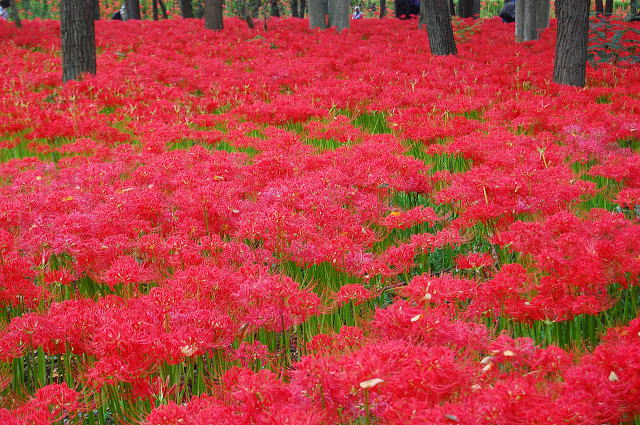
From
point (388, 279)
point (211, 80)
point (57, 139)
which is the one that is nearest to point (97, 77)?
point (211, 80)

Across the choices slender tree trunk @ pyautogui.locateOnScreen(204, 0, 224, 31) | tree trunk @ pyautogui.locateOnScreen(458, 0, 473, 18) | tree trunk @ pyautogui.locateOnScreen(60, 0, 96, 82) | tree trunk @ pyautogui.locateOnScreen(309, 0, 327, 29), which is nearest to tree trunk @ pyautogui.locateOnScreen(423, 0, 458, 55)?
tree trunk @ pyautogui.locateOnScreen(309, 0, 327, 29)

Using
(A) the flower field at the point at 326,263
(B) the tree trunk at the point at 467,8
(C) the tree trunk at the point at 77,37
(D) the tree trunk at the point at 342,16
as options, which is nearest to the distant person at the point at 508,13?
(B) the tree trunk at the point at 467,8

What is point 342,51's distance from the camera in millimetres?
13648

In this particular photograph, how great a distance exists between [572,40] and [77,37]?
8155 mm

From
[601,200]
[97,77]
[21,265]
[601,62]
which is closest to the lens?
[21,265]

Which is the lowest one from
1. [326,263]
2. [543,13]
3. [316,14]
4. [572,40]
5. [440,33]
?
[326,263]

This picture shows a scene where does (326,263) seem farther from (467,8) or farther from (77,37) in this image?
(467,8)

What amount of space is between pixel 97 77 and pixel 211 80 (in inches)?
78.0

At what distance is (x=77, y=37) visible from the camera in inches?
412

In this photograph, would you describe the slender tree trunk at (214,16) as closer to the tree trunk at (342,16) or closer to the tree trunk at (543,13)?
the tree trunk at (342,16)

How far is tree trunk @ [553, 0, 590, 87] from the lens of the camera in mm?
8945

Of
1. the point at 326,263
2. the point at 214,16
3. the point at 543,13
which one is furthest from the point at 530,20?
the point at 326,263

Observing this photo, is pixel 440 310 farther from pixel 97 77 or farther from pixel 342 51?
pixel 342 51

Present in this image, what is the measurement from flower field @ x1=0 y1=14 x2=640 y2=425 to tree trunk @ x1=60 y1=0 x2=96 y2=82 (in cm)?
176
